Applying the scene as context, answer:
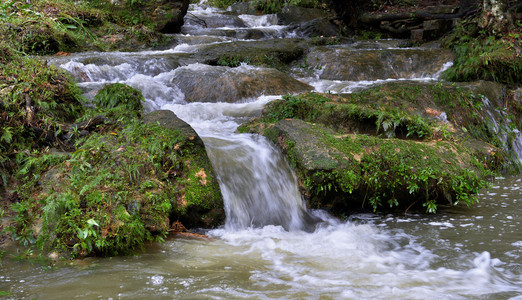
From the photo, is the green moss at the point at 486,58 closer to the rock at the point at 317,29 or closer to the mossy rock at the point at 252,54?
the mossy rock at the point at 252,54

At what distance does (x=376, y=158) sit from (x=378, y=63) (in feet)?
23.2

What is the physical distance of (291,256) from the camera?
12.7 ft

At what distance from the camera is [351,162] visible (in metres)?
5.20

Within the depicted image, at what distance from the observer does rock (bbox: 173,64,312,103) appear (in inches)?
354

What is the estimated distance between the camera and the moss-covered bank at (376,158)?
518 cm

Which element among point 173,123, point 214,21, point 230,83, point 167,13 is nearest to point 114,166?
point 173,123

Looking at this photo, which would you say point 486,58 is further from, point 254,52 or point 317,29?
point 317,29

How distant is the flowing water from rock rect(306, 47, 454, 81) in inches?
216

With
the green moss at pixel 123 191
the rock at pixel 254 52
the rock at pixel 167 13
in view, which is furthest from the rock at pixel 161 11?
the green moss at pixel 123 191

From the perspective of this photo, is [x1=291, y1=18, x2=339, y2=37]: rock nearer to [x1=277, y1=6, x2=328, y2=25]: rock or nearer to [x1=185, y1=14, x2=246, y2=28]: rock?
[x1=277, y1=6, x2=328, y2=25]: rock

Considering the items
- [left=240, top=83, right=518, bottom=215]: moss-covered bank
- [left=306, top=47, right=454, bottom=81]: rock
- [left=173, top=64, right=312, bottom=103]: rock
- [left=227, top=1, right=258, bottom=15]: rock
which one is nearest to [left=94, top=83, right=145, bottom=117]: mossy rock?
[left=240, top=83, right=518, bottom=215]: moss-covered bank

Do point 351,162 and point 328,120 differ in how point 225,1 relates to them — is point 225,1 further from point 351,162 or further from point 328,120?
point 351,162

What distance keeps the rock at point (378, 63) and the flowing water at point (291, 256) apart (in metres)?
5.48

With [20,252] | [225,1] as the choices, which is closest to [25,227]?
[20,252]
